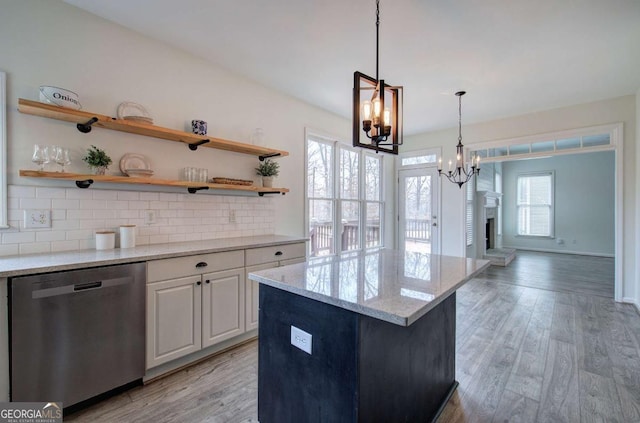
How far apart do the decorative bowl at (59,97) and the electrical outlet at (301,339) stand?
7.00 ft

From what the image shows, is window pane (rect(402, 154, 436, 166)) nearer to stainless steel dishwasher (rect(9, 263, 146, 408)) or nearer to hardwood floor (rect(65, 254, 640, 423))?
hardwood floor (rect(65, 254, 640, 423))

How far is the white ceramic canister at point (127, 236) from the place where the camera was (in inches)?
89.3

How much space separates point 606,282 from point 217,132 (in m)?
6.52

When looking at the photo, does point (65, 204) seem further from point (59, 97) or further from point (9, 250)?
point (59, 97)

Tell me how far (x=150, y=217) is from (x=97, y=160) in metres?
0.59

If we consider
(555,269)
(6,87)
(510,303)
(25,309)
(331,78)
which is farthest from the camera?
(555,269)

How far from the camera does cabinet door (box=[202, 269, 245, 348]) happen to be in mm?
2342

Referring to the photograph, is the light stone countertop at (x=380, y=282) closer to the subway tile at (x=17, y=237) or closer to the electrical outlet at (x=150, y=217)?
the electrical outlet at (x=150, y=217)

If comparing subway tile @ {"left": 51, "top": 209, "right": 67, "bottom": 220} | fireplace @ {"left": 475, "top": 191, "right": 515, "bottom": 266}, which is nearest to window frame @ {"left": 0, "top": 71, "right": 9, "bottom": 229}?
subway tile @ {"left": 51, "top": 209, "right": 67, "bottom": 220}

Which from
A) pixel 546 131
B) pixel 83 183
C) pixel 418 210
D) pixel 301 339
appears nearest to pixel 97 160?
pixel 83 183

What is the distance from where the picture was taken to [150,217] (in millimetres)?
2535

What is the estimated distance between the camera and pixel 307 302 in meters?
1.33

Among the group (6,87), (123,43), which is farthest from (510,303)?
(6,87)

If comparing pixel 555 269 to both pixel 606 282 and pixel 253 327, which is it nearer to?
pixel 606 282
